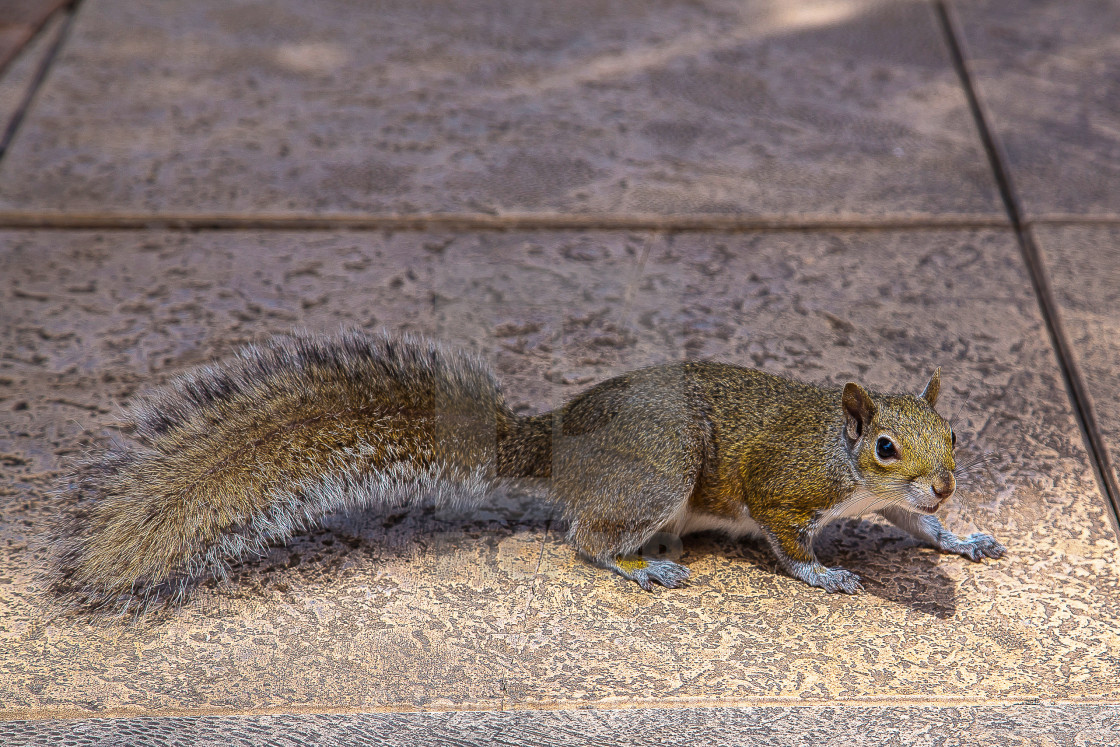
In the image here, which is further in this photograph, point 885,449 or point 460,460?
point 460,460

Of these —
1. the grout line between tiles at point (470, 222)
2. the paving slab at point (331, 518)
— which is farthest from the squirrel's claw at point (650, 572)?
the grout line between tiles at point (470, 222)

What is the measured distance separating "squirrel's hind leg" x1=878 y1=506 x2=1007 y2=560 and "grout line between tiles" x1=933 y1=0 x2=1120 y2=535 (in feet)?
0.93

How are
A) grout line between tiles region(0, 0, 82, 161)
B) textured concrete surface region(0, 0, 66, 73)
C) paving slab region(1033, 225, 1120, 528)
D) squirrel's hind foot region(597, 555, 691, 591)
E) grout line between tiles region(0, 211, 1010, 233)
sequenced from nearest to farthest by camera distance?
squirrel's hind foot region(597, 555, 691, 591)
paving slab region(1033, 225, 1120, 528)
grout line between tiles region(0, 211, 1010, 233)
grout line between tiles region(0, 0, 82, 161)
textured concrete surface region(0, 0, 66, 73)

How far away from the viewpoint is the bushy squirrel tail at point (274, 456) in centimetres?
200

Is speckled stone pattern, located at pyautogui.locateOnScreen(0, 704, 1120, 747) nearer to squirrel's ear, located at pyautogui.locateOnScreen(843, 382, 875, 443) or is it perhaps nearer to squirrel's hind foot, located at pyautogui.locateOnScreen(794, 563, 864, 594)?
squirrel's hind foot, located at pyautogui.locateOnScreen(794, 563, 864, 594)

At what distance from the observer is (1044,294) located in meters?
2.89

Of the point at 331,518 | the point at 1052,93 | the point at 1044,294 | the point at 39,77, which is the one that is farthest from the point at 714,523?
the point at 39,77

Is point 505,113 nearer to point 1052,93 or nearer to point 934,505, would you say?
point 1052,93

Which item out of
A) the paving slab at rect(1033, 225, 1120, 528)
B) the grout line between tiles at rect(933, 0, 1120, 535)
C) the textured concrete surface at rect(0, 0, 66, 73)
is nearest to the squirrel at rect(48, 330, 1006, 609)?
the grout line between tiles at rect(933, 0, 1120, 535)

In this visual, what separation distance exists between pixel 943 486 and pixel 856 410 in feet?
0.71

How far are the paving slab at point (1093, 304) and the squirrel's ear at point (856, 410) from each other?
0.71 metres

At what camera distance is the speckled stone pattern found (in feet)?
5.85

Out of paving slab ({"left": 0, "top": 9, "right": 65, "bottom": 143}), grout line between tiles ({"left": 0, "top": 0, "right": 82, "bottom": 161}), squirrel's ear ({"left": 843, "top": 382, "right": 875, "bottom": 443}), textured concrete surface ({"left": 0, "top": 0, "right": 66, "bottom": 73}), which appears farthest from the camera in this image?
textured concrete surface ({"left": 0, "top": 0, "right": 66, "bottom": 73})

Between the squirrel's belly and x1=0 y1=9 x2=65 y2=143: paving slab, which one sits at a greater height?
x1=0 y1=9 x2=65 y2=143: paving slab
